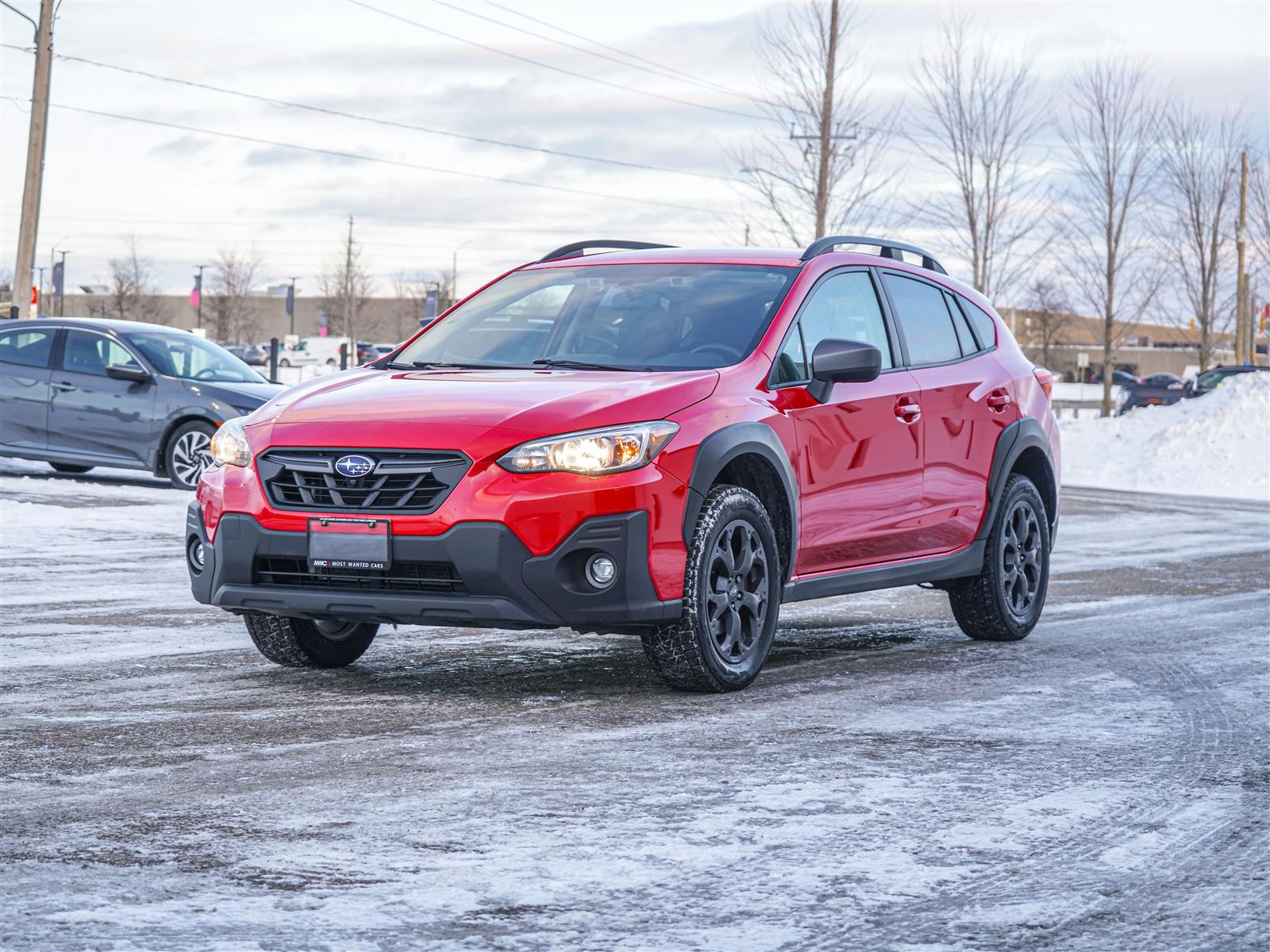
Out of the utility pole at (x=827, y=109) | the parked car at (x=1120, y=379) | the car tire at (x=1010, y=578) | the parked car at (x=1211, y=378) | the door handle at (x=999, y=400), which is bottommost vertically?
the car tire at (x=1010, y=578)

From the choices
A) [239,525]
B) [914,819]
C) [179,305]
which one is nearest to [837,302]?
[239,525]

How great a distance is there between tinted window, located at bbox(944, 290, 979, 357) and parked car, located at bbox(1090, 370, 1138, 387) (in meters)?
55.8

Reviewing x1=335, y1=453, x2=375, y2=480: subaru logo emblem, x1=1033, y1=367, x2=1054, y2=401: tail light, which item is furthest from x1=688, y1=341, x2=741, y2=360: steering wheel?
x1=1033, y1=367, x2=1054, y2=401: tail light

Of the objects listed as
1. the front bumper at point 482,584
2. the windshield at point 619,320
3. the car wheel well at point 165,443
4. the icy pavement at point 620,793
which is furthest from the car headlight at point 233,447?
Result: the car wheel well at point 165,443

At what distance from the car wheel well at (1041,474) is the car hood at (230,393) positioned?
9228mm

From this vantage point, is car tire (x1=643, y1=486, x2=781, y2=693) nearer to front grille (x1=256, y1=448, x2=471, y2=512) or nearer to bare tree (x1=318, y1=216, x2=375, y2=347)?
front grille (x1=256, y1=448, x2=471, y2=512)

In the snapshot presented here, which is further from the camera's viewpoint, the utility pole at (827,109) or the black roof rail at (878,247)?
the utility pole at (827,109)

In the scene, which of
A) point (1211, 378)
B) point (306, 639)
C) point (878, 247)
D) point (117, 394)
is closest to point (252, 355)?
point (1211, 378)

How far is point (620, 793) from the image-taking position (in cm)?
523

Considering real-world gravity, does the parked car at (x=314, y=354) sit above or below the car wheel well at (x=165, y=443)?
above

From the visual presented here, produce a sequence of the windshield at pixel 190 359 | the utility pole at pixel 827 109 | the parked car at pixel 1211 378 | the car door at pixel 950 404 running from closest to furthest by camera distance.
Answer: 1. the car door at pixel 950 404
2. the windshield at pixel 190 359
3. the utility pole at pixel 827 109
4. the parked car at pixel 1211 378

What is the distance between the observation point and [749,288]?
7.73 meters

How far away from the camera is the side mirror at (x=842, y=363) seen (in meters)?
7.32

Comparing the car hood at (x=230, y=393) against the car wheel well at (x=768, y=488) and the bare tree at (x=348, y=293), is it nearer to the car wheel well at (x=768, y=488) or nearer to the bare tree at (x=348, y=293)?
the car wheel well at (x=768, y=488)
